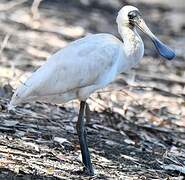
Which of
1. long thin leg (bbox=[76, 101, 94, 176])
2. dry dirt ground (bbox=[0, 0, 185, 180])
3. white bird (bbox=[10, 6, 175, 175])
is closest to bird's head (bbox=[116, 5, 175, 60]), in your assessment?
white bird (bbox=[10, 6, 175, 175])

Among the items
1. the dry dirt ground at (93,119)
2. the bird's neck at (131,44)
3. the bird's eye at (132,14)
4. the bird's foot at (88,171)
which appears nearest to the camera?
the bird's foot at (88,171)

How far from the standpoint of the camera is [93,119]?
833 cm

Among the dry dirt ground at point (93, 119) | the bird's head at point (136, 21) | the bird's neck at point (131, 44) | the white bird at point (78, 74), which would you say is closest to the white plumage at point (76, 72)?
the white bird at point (78, 74)

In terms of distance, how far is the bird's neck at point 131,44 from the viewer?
6730mm

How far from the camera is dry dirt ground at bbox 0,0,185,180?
6602 millimetres

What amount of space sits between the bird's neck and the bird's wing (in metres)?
0.19

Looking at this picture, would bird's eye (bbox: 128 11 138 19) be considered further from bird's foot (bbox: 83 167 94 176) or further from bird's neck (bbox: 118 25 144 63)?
bird's foot (bbox: 83 167 94 176)

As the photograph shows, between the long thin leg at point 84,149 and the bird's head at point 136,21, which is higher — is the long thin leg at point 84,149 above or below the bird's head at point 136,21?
below

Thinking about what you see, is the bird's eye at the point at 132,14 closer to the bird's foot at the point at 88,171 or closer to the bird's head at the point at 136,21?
the bird's head at the point at 136,21

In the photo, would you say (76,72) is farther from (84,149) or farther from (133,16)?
(133,16)

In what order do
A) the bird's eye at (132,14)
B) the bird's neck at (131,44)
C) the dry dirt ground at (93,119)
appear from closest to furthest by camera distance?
the dry dirt ground at (93,119)
the bird's neck at (131,44)
the bird's eye at (132,14)

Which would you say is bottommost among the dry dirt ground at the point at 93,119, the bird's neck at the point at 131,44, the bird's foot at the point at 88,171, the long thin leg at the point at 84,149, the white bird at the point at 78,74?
the dry dirt ground at the point at 93,119

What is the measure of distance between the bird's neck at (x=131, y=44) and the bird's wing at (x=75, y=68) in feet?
0.62

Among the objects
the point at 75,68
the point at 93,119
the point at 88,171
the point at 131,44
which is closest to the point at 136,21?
the point at 131,44
